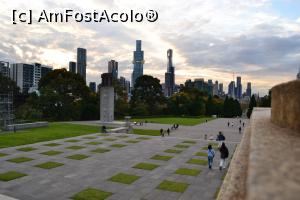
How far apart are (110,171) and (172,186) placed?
469cm

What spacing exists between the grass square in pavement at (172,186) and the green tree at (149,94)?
208 ft

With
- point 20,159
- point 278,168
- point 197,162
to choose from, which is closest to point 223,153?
point 197,162

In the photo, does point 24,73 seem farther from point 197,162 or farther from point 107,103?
point 197,162

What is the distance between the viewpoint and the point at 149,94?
80.1 meters

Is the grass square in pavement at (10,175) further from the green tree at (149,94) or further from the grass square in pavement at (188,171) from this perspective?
the green tree at (149,94)

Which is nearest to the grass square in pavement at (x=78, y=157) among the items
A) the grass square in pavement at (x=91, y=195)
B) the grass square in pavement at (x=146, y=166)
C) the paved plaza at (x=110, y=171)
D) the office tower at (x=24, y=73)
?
the paved plaza at (x=110, y=171)

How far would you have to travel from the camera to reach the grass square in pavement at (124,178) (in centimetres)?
1486

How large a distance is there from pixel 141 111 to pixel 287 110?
65768 mm

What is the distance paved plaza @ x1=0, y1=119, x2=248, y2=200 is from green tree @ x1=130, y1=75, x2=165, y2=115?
52.8m

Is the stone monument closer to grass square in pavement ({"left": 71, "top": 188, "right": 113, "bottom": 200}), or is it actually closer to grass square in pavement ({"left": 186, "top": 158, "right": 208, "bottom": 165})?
grass square in pavement ({"left": 186, "top": 158, "right": 208, "bottom": 165})

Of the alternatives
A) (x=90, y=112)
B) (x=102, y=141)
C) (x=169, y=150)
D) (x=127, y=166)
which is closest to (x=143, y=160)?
(x=127, y=166)

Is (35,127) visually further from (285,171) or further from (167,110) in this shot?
(167,110)

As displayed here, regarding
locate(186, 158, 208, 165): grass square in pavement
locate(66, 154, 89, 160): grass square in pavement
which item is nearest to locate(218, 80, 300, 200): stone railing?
locate(186, 158, 208, 165): grass square in pavement

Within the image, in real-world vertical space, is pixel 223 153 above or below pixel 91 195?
above
